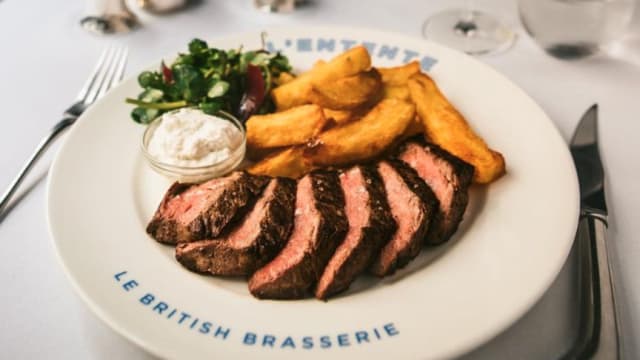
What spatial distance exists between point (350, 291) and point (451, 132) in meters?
0.71

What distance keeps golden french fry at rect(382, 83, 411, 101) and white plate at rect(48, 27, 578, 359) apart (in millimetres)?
261

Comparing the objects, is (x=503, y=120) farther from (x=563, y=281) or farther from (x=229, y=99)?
(x=229, y=99)

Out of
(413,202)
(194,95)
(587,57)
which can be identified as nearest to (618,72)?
(587,57)

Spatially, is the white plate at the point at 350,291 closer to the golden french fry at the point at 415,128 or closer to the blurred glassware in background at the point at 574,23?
the golden french fry at the point at 415,128

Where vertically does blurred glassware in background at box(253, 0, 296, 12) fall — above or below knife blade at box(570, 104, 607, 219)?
below

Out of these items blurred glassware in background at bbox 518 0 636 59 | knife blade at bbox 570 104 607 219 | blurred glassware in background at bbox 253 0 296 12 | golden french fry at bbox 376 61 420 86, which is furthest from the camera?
blurred glassware in background at bbox 253 0 296 12

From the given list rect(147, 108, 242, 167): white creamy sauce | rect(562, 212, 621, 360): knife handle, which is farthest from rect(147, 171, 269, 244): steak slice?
rect(562, 212, 621, 360): knife handle

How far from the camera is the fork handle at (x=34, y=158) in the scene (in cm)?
257

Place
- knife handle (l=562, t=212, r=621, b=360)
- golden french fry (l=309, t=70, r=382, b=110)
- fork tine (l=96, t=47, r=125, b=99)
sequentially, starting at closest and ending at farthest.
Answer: knife handle (l=562, t=212, r=621, b=360) → golden french fry (l=309, t=70, r=382, b=110) → fork tine (l=96, t=47, r=125, b=99)

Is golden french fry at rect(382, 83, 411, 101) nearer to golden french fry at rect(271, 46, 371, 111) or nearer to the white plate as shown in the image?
golden french fry at rect(271, 46, 371, 111)

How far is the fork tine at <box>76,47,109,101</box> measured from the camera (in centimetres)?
308

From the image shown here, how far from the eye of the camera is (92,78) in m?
3.17

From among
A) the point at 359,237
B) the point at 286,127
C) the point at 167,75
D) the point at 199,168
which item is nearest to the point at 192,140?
the point at 199,168

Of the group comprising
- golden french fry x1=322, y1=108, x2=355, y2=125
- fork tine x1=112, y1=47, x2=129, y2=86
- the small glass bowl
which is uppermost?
golden french fry x1=322, y1=108, x2=355, y2=125
